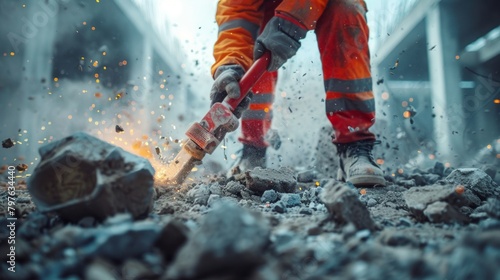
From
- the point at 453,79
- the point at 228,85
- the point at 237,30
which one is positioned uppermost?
the point at 453,79

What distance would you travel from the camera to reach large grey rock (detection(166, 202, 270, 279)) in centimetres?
63

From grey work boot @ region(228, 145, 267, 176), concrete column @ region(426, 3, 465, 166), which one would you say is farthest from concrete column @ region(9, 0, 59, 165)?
concrete column @ region(426, 3, 465, 166)

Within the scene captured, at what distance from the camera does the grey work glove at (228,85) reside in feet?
7.11

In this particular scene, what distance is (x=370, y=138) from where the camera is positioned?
2.29m

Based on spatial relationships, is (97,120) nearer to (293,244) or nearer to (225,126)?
(225,126)

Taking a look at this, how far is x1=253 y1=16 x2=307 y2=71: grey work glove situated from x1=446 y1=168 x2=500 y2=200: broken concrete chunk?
1308 mm

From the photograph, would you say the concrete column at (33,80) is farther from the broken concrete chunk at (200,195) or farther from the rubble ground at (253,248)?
the rubble ground at (253,248)

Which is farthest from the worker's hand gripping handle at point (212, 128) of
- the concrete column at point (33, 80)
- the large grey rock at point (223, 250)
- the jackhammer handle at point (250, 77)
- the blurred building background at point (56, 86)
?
the concrete column at point (33, 80)

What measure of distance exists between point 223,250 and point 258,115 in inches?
97.1

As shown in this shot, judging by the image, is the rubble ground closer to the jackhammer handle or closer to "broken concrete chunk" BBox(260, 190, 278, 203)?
"broken concrete chunk" BBox(260, 190, 278, 203)

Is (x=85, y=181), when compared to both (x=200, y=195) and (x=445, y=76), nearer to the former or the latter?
(x=200, y=195)

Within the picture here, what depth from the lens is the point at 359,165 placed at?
215 centimetres

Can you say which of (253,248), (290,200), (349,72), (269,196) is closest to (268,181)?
(269,196)

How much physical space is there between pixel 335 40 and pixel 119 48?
7546 millimetres
